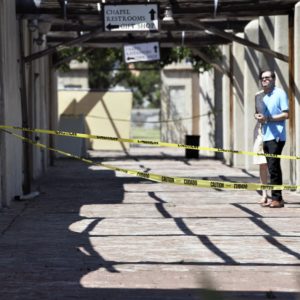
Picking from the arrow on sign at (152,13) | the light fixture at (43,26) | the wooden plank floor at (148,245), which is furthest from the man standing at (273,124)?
the light fixture at (43,26)

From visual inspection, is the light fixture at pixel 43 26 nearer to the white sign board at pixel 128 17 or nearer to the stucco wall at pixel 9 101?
the stucco wall at pixel 9 101

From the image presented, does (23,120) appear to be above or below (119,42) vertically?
below

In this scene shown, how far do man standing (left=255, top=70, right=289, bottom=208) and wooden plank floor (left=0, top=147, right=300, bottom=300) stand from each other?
47 centimetres

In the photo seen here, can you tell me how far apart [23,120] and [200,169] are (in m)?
7.66

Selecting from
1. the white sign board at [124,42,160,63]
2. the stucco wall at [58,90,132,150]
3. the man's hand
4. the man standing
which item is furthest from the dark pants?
the stucco wall at [58,90,132,150]

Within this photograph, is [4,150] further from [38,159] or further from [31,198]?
[38,159]

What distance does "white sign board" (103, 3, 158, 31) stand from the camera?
41.8 feet

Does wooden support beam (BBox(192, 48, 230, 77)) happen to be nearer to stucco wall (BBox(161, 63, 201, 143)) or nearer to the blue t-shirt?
the blue t-shirt

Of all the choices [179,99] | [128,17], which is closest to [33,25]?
[128,17]

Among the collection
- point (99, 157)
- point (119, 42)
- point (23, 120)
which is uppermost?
point (119, 42)

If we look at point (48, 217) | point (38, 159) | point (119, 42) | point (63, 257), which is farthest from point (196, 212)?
point (119, 42)

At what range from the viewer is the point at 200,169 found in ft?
62.8

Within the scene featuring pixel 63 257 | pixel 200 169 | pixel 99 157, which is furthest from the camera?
pixel 99 157

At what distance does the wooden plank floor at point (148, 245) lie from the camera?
600 centimetres
